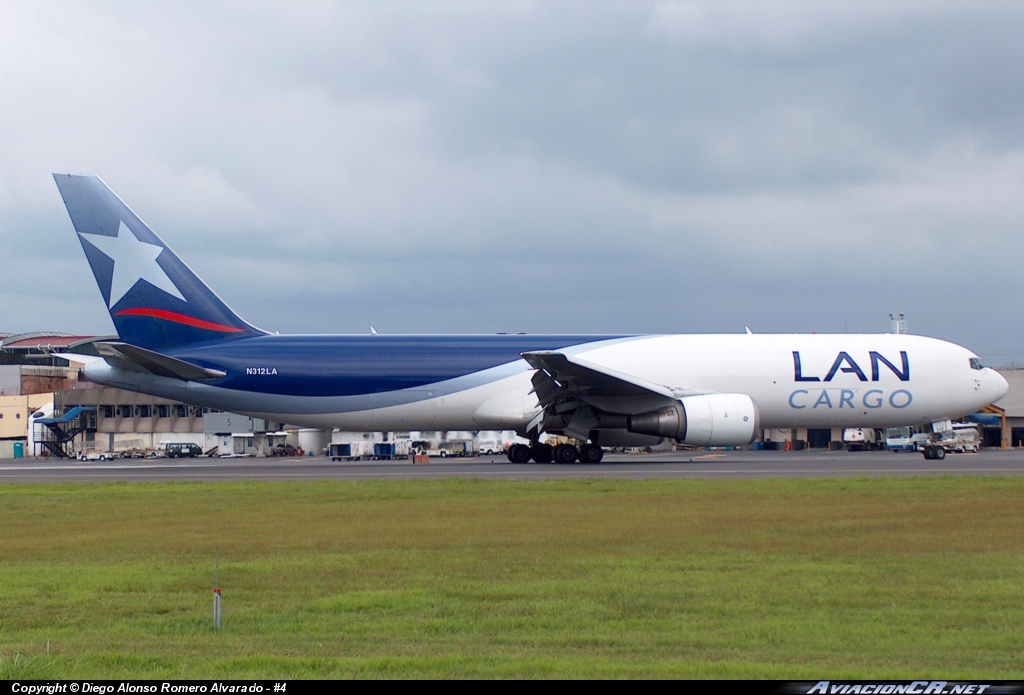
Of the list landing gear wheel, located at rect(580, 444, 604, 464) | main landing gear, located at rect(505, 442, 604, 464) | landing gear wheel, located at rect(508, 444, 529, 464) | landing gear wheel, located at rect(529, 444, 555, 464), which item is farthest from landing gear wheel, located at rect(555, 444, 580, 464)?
landing gear wheel, located at rect(508, 444, 529, 464)

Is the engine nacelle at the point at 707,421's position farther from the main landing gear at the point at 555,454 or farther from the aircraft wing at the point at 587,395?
the main landing gear at the point at 555,454

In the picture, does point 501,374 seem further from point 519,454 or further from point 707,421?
point 707,421

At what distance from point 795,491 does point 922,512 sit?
3.61 metres

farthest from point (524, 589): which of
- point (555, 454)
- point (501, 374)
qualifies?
point (501, 374)

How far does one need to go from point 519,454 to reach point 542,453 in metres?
0.76

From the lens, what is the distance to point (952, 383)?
32.3 m

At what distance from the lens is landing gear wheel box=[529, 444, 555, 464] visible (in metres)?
30.1

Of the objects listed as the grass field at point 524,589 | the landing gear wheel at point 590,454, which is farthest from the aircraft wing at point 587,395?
the grass field at point 524,589

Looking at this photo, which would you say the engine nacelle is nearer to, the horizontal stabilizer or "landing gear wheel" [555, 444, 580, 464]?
"landing gear wheel" [555, 444, 580, 464]

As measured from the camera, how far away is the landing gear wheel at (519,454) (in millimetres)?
30422
